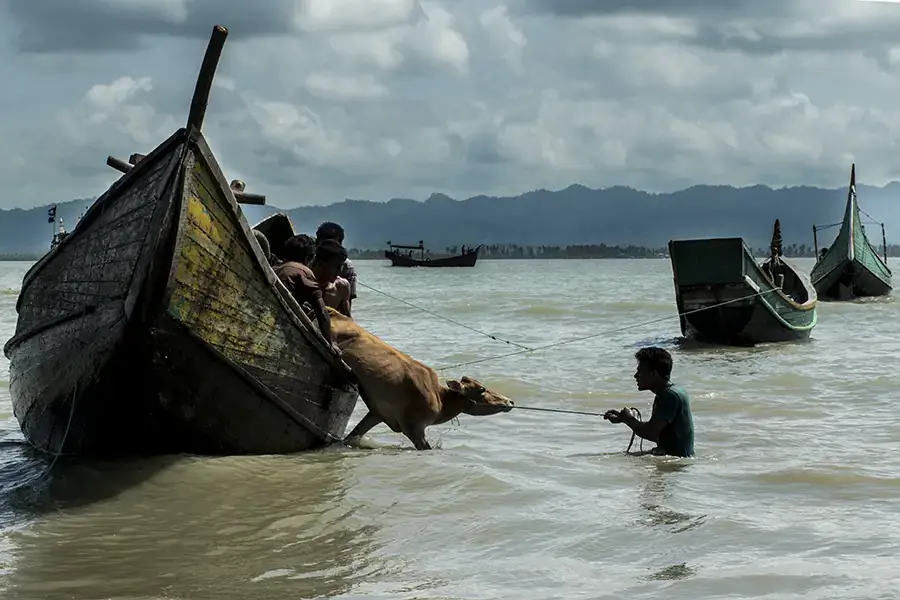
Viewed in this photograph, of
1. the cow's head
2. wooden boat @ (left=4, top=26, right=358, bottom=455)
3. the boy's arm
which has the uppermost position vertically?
wooden boat @ (left=4, top=26, right=358, bottom=455)

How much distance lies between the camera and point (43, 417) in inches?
283

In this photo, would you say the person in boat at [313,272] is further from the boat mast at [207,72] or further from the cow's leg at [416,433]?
the boat mast at [207,72]

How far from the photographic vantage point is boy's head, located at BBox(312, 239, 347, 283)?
279 inches

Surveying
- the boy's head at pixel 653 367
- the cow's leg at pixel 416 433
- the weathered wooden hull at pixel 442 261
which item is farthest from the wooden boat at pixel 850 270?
the weathered wooden hull at pixel 442 261

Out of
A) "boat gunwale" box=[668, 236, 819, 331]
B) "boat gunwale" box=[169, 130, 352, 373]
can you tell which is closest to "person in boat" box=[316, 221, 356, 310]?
"boat gunwale" box=[169, 130, 352, 373]

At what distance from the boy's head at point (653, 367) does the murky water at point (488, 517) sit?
0.60 metres

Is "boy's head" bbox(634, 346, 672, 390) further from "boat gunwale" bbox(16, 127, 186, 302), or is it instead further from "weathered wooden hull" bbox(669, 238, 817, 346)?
"weathered wooden hull" bbox(669, 238, 817, 346)

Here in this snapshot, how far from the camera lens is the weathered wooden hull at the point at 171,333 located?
5926 millimetres

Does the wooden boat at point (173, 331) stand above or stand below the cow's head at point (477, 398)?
above

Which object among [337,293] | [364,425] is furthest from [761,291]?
[337,293]

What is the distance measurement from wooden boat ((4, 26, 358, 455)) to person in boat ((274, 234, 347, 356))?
0.12m

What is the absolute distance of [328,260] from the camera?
717 cm

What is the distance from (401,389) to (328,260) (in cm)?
98

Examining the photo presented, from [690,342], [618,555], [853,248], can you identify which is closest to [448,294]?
[853,248]
